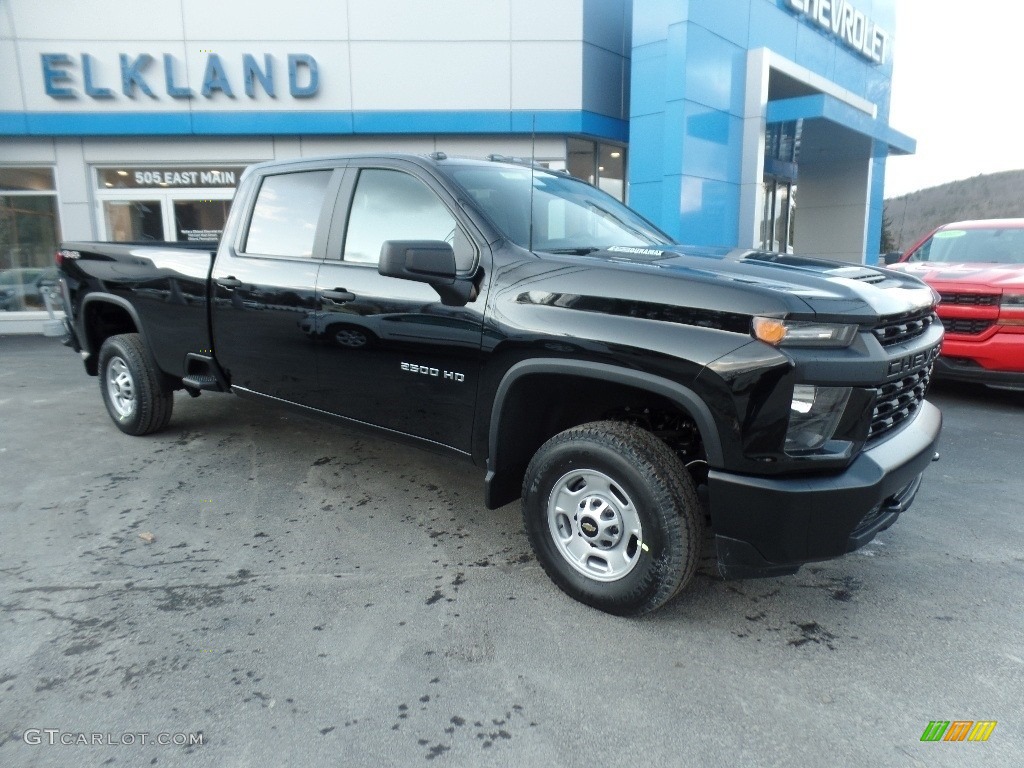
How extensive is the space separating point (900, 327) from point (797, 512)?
2.83 ft

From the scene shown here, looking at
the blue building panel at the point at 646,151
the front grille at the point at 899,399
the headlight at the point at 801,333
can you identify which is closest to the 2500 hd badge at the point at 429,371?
the headlight at the point at 801,333

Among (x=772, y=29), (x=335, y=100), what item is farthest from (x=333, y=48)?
(x=772, y=29)

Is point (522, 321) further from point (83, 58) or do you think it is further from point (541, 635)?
point (83, 58)

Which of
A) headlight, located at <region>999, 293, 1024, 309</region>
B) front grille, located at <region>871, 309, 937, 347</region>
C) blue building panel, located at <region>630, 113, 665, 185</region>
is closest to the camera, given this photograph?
front grille, located at <region>871, 309, 937, 347</region>

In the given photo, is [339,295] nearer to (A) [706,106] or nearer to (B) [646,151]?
(B) [646,151]

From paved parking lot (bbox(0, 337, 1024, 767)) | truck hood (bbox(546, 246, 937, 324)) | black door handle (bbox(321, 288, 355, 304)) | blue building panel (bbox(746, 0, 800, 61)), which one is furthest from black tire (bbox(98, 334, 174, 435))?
blue building panel (bbox(746, 0, 800, 61))

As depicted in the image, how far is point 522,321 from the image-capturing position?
9.74 feet

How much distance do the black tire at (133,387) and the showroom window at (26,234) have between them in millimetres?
8774

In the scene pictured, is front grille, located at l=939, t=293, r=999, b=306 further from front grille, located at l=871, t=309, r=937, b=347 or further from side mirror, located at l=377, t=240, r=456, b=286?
side mirror, located at l=377, t=240, r=456, b=286

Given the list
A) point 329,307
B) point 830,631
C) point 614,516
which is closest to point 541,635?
point 614,516

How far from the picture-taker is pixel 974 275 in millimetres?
6242

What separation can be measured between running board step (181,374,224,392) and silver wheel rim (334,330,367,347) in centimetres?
141

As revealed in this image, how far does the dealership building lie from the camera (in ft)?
38.7

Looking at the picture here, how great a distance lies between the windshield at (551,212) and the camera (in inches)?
131
